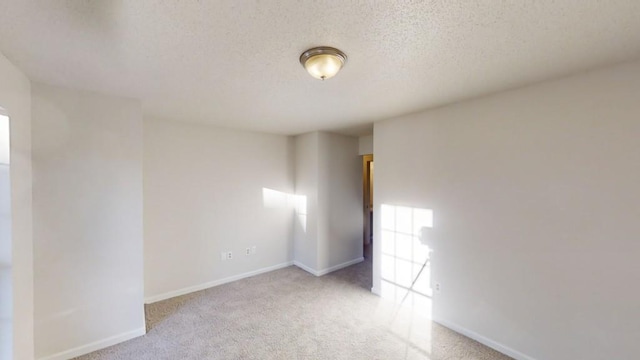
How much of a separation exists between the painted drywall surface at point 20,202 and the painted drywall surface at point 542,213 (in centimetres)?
355

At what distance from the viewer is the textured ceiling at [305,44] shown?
4.14ft

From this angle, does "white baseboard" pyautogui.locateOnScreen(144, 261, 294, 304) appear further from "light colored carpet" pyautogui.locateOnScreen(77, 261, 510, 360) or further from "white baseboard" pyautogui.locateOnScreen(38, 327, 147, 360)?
"white baseboard" pyautogui.locateOnScreen(38, 327, 147, 360)

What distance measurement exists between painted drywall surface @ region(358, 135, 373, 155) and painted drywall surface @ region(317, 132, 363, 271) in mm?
79

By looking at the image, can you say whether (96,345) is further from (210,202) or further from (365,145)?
(365,145)

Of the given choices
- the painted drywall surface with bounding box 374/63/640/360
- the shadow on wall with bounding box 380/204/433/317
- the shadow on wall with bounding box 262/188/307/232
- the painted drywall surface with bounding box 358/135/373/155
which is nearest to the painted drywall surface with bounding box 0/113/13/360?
the shadow on wall with bounding box 262/188/307/232

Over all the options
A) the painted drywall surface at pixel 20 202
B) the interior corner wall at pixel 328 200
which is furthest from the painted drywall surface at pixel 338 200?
the painted drywall surface at pixel 20 202

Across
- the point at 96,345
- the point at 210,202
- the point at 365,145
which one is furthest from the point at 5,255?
the point at 365,145

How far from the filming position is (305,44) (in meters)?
1.57

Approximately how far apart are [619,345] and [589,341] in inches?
6.1

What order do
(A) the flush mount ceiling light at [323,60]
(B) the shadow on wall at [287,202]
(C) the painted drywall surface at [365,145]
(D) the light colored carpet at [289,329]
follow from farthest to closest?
(C) the painted drywall surface at [365,145]
(B) the shadow on wall at [287,202]
(D) the light colored carpet at [289,329]
(A) the flush mount ceiling light at [323,60]

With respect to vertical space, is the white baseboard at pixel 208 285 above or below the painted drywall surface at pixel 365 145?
below

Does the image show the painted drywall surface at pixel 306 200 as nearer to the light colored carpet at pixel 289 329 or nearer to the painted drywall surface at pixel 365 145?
the light colored carpet at pixel 289 329

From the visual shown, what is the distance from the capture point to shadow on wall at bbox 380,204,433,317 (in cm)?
299

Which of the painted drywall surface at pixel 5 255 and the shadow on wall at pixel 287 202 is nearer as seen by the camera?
the painted drywall surface at pixel 5 255
